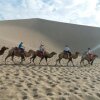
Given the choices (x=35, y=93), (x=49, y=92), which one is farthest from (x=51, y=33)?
(x=35, y=93)

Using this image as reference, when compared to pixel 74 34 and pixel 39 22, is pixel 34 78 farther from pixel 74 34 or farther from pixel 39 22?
pixel 39 22

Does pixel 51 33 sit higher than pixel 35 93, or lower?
higher

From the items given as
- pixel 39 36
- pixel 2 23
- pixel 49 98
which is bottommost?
pixel 49 98

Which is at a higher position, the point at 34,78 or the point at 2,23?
the point at 2,23

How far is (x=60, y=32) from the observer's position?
57.8 m

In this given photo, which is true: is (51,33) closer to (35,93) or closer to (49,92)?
(49,92)

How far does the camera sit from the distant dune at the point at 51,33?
49.8m

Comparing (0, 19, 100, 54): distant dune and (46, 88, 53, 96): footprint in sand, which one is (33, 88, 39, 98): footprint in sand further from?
(0, 19, 100, 54): distant dune

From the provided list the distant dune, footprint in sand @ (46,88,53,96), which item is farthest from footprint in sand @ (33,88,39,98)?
the distant dune

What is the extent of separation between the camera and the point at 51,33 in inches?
2206

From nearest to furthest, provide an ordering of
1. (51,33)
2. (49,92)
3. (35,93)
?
(35,93) → (49,92) → (51,33)

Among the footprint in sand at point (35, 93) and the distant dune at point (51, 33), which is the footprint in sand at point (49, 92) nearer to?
the footprint in sand at point (35, 93)

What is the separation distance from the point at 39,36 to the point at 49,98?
44379 millimetres

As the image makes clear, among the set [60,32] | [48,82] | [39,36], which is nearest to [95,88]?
[48,82]
